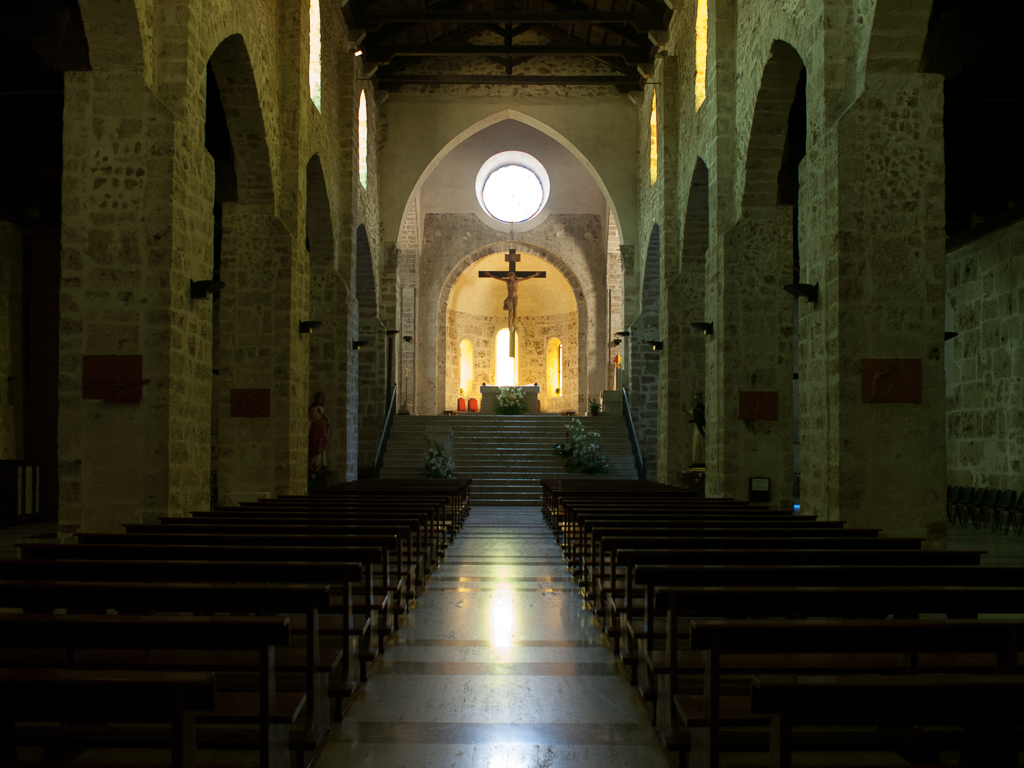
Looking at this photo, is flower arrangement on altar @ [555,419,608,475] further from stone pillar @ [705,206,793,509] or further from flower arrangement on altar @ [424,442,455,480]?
stone pillar @ [705,206,793,509]

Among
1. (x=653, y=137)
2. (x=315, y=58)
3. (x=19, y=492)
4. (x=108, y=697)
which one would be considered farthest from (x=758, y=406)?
(x=19, y=492)

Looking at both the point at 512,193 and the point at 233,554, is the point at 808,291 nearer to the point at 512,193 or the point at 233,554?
the point at 233,554

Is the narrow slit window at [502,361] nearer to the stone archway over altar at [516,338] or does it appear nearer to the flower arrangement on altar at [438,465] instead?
the stone archway over altar at [516,338]

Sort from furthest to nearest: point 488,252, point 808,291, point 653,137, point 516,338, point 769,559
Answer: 1. point 516,338
2. point 488,252
3. point 653,137
4. point 808,291
5. point 769,559

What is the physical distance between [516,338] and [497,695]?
2579 centimetres

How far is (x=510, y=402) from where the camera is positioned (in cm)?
2277

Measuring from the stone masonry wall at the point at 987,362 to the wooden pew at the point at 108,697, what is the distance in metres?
14.3

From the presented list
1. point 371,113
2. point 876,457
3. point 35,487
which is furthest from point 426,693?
point 371,113

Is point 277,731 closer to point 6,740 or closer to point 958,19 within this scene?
point 6,740

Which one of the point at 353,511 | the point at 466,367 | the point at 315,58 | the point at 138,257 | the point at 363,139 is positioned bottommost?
the point at 353,511

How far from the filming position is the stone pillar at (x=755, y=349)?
35.6ft

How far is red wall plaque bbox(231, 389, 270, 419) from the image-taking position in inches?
438

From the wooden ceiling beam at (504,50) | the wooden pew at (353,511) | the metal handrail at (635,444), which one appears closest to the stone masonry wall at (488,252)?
the metal handrail at (635,444)

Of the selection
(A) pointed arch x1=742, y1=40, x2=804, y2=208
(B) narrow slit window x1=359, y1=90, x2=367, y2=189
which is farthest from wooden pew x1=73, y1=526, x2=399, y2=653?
(B) narrow slit window x1=359, y1=90, x2=367, y2=189
